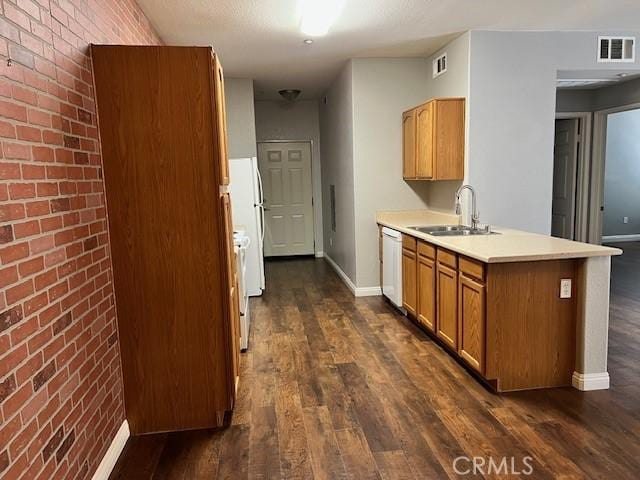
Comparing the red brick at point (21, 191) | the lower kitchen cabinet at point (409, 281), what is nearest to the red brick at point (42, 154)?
the red brick at point (21, 191)

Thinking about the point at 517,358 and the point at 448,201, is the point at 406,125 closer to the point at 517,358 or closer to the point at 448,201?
the point at 448,201

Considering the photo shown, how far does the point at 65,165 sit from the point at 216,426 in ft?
5.29

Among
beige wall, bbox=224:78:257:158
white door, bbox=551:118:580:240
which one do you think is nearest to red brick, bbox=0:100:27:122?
beige wall, bbox=224:78:257:158

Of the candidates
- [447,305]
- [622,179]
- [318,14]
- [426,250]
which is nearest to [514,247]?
[447,305]

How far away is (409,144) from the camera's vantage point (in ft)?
16.4

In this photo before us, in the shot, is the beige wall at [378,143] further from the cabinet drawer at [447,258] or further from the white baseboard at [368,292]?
the cabinet drawer at [447,258]

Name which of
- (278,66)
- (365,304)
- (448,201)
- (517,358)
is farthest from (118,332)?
(278,66)

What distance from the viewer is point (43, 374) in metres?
1.65

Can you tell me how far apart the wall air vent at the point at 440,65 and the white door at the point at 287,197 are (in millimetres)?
3328

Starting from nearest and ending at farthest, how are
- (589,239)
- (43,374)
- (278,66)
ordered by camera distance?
(43,374) → (278,66) → (589,239)

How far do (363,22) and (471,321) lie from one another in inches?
102

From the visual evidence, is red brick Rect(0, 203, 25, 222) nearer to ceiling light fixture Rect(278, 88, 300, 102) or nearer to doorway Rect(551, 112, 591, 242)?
ceiling light fixture Rect(278, 88, 300, 102)

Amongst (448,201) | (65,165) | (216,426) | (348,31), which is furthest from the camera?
(448,201)

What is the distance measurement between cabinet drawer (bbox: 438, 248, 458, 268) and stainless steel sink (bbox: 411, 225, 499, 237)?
0.40 m
